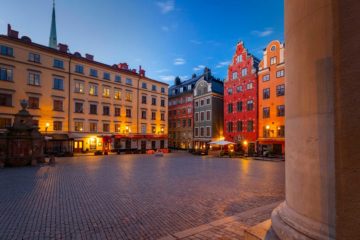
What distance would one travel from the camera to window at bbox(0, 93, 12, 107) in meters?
30.4

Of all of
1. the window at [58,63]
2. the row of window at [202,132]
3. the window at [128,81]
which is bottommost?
the row of window at [202,132]

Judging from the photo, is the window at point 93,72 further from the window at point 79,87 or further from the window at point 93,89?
the window at point 79,87

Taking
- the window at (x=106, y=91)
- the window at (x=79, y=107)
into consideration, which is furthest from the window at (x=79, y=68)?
the window at (x=79, y=107)

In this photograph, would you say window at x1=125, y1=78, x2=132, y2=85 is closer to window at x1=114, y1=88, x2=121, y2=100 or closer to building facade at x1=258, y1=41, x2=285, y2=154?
window at x1=114, y1=88, x2=121, y2=100

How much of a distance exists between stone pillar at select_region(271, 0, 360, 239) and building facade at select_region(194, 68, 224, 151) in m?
43.7

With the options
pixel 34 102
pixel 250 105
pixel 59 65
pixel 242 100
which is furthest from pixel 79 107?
pixel 250 105

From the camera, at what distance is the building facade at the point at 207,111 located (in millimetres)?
47178

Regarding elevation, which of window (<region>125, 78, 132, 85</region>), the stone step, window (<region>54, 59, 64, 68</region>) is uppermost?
window (<region>54, 59, 64, 68</region>)

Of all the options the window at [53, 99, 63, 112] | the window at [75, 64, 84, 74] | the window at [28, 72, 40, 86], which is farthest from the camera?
the window at [75, 64, 84, 74]

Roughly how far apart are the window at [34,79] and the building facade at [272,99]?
36379 mm

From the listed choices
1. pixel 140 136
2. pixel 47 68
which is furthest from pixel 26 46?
pixel 140 136

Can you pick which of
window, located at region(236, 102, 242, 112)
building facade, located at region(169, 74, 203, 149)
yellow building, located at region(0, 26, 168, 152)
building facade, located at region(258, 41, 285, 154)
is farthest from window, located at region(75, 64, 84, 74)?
building facade, located at region(258, 41, 285, 154)

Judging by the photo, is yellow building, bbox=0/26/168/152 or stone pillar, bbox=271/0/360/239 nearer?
stone pillar, bbox=271/0/360/239

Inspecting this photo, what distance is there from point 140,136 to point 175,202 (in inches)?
1519
